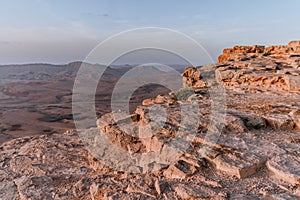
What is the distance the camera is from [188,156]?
22.6 ft

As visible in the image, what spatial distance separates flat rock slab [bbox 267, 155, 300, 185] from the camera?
545cm

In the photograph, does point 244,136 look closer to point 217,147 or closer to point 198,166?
point 217,147

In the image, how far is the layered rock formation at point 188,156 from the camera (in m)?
5.73

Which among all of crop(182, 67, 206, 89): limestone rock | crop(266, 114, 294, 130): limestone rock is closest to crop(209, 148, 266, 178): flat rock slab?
crop(266, 114, 294, 130): limestone rock

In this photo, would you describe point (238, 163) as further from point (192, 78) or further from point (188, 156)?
point (192, 78)

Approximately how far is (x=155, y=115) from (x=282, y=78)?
8.91 meters

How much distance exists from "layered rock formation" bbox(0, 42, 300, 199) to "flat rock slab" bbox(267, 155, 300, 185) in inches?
0.8

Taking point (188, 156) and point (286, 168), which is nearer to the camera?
point (286, 168)

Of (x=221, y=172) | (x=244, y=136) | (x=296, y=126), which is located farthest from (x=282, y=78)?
(x=221, y=172)

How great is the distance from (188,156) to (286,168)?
2553mm

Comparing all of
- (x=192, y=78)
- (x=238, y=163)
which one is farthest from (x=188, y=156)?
(x=192, y=78)

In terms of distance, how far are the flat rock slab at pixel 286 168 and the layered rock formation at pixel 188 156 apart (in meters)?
0.02

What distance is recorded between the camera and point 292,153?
654 cm

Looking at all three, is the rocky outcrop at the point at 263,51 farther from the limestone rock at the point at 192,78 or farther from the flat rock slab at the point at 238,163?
the flat rock slab at the point at 238,163
